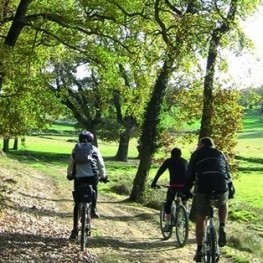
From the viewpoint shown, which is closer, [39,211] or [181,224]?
[181,224]

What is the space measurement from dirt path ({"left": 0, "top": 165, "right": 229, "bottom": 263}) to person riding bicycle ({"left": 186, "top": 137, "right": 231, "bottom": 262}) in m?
1.91

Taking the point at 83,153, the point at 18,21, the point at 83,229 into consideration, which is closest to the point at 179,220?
the point at 83,229

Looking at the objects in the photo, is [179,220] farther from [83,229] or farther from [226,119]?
[226,119]

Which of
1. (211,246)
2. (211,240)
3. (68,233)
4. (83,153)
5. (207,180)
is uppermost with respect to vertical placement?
(83,153)

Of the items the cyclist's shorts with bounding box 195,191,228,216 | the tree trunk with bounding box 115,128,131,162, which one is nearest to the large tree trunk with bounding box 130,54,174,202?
the cyclist's shorts with bounding box 195,191,228,216

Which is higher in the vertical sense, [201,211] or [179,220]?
[201,211]

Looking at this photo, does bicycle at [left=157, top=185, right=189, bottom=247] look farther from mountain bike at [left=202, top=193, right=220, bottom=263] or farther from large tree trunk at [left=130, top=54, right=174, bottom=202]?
large tree trunk at [left=130, top=54, right=174, bottom=202]

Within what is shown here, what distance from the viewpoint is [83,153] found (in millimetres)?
11414

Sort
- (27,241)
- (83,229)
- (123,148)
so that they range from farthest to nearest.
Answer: (123,148), (27,241), (83,229)

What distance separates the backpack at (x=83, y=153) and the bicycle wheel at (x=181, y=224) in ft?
9.62

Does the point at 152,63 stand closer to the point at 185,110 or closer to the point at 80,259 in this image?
the point at 185,110

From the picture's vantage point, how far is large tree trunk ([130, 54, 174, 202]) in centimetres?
2225

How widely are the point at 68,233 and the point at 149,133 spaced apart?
10.1m

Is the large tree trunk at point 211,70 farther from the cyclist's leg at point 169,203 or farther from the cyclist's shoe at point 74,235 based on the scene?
the cyclist's shoe at point 74,235
